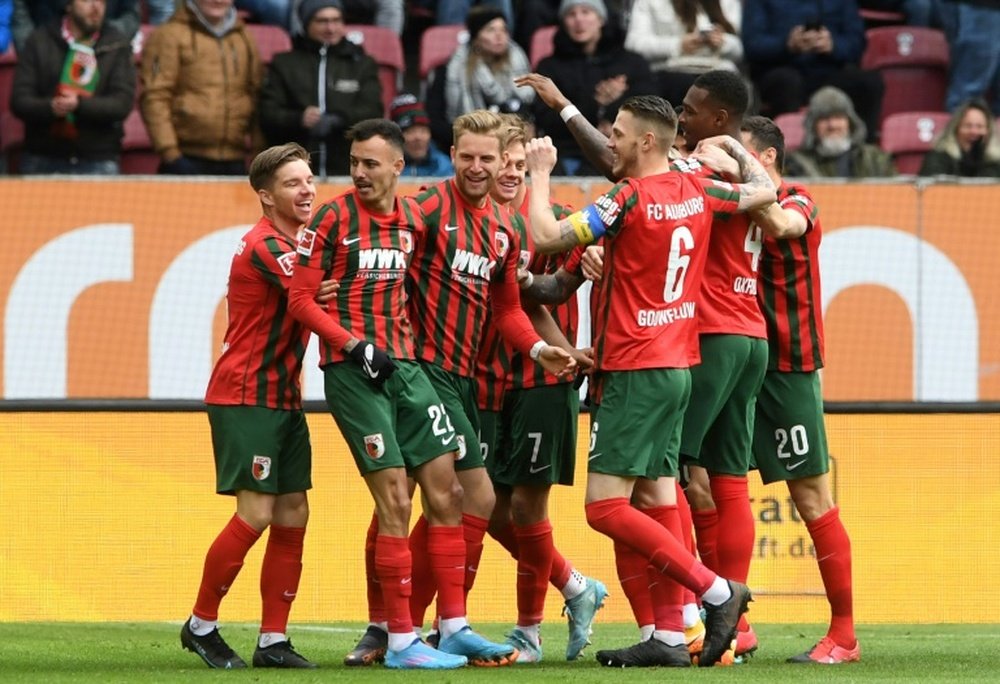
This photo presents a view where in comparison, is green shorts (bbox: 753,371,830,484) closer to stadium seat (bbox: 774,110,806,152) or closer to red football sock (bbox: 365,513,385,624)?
red football sock (bbox: 365,513,385,624)

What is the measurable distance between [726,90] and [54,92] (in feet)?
22.7

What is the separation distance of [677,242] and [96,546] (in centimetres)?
431

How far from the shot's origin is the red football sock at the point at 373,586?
8.14m

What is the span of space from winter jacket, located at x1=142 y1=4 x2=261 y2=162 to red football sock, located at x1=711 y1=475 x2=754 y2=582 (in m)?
6.59

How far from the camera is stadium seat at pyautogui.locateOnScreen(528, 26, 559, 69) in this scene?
48.4 feet

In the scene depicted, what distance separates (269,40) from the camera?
48.1ft

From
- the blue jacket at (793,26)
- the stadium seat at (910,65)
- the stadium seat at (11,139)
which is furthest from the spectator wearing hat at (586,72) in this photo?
the stadium seat at (11,139)

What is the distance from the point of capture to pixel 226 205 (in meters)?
12.6

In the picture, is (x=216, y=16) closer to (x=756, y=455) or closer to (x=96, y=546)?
(x=96, y=546)

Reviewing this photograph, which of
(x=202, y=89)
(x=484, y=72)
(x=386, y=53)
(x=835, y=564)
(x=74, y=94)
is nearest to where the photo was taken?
(x=835, y=564)

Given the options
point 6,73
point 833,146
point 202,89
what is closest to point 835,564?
point 833,146

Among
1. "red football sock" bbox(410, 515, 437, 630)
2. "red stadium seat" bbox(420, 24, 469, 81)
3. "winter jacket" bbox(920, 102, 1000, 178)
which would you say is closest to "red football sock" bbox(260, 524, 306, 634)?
"red football sock" bbox(410, 515, 437, 630)

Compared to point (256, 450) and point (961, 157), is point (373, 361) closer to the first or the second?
point (256, 450)

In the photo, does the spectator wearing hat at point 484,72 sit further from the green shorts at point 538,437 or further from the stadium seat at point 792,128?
the green shorts at point 538,437
